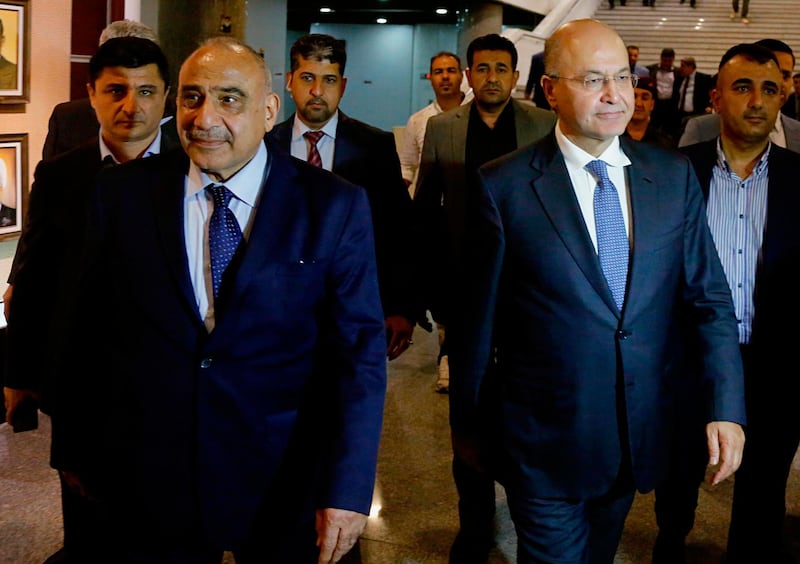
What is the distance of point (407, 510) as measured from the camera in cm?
412

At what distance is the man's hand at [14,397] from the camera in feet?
8.89

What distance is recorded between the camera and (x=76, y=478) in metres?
2.39

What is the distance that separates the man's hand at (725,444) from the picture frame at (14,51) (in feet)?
12.5

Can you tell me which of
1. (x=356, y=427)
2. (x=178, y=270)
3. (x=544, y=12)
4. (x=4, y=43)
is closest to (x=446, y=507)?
(x=356, y=427)

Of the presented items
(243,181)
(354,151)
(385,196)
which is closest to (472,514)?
(385,196)

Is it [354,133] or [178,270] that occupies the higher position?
[354,133]

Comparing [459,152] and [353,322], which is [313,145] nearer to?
[459,152]

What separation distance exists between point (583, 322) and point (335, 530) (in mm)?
867

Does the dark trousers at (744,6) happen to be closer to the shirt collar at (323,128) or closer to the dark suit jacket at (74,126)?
the shirt collar at (323,128)

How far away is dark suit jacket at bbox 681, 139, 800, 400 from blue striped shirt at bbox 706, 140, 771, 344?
0.08 ft

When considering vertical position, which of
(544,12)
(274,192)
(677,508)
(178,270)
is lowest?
(677,508)

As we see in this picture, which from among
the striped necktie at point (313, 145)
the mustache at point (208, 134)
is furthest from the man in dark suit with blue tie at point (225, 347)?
the striped necktie at point (313, 145)

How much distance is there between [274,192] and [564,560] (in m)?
1.30

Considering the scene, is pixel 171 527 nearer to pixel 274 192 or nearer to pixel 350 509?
pixel 350 509
